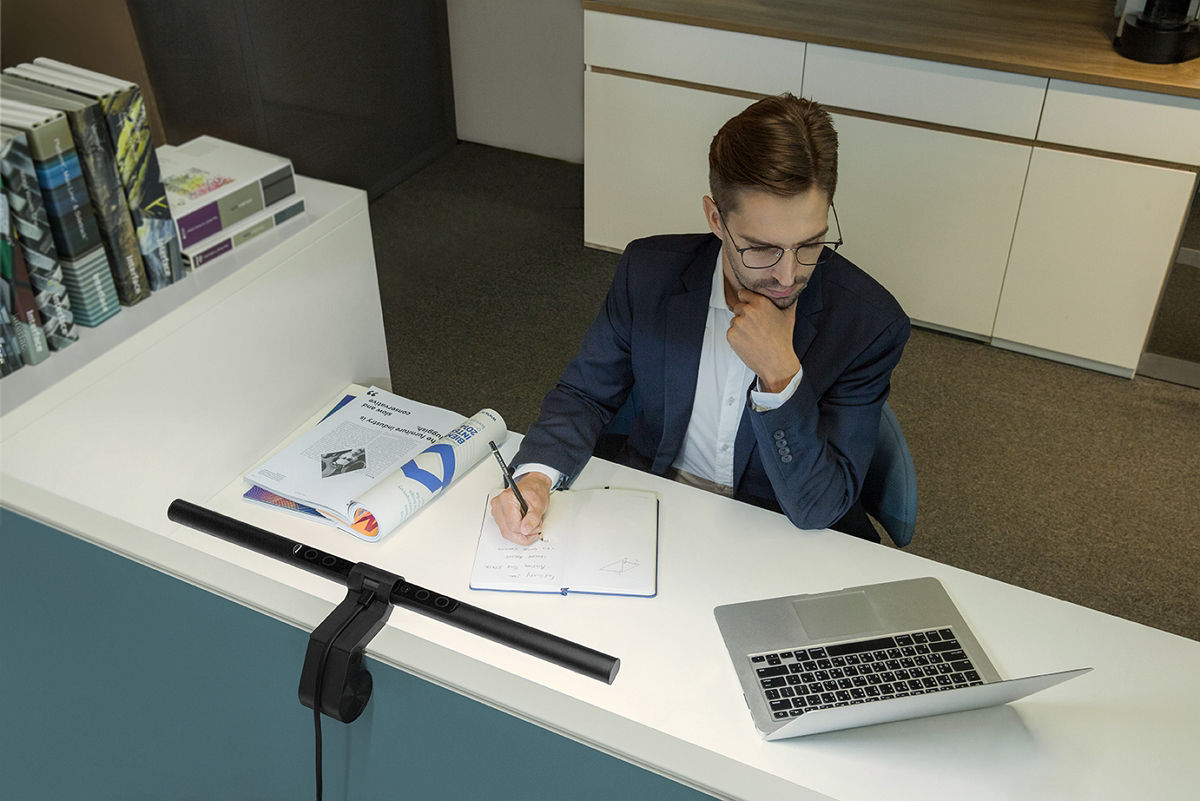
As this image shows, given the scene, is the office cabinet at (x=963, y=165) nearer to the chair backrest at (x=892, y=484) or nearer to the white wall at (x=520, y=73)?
the white wall at (x=520, y=73)

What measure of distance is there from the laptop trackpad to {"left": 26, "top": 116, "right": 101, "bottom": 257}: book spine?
3.64 feet

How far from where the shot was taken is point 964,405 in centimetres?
308

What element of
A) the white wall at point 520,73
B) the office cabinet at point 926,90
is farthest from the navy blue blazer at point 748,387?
the white wall at point 520,73

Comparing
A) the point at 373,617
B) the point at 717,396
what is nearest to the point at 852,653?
the point at 717,396

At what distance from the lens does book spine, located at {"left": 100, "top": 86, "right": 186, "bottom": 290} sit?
4.76 feet

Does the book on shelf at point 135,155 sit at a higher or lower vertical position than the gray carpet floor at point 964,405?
higher

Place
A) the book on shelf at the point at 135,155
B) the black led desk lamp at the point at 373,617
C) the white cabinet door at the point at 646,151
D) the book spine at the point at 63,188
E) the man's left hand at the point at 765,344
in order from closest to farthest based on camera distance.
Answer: the black led desk lamp at the point at 373,617 < the book spine at the point at 63,188 < the book on shelf at the point at 135,155 < the man's left hand at the point at 765,344 < the white cabinet door at the point at 646,151

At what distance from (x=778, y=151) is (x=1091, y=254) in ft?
6.27

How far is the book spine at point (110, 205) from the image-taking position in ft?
4.60

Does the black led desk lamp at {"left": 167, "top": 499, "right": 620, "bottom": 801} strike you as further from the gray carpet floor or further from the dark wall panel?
the dark wall panel

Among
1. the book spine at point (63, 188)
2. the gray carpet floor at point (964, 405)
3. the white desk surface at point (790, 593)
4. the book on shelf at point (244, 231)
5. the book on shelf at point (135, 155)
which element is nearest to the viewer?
the white desk surface at point (790, 593)

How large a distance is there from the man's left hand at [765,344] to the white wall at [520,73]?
9.48 feet

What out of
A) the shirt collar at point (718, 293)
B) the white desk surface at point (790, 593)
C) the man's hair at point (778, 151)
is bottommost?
the white desk surface at point (790, 593)

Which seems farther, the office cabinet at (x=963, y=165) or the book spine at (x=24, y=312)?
the office cabinet at (x=963, y=165)
